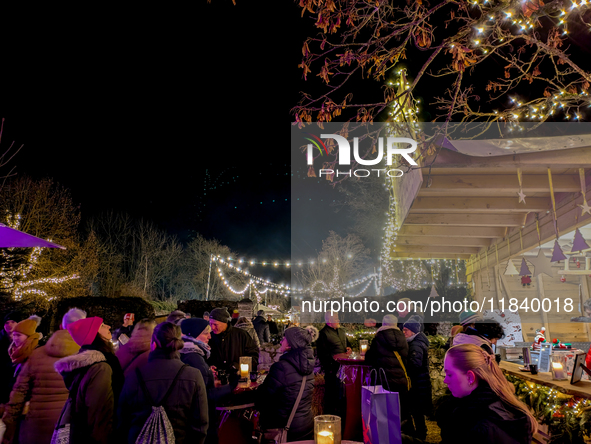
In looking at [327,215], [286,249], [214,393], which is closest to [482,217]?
[214,393]

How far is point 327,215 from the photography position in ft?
161

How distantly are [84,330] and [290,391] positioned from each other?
2038 millimetres

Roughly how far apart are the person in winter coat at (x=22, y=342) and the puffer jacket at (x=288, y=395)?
262 centimetres

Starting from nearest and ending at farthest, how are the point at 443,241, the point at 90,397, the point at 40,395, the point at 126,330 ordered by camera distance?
the point at 90,397 → the point at 40,395 → the point at 126,330 → the point at 443,241

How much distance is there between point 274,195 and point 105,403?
6797 centimetres

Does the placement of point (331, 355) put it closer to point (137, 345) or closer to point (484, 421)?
point (137, 345)

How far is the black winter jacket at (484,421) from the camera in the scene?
70.1 inches

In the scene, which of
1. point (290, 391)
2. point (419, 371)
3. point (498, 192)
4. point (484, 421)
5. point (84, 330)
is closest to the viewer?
point (484, 421)

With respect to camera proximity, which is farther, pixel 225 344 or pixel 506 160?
pixel 225 344

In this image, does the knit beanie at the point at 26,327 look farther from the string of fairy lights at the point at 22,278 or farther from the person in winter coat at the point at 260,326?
the string of fairy lights at the point at 22,278

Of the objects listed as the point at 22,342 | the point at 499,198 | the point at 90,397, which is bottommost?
the point at 90,397

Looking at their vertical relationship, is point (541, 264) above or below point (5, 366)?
above

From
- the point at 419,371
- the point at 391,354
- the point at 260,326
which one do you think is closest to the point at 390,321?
the point at 391,354

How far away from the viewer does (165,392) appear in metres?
2.51
